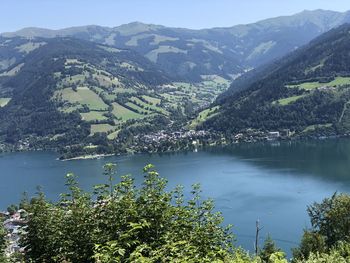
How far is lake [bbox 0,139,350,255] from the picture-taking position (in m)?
81.8

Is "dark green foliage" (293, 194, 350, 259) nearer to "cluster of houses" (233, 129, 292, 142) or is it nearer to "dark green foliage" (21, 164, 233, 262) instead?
"dark green foliage" (21, 164, 233, 262)

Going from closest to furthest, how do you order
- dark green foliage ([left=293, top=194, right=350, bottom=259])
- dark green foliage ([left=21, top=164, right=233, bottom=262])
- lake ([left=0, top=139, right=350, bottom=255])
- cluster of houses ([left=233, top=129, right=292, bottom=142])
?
dark green foliage ([left=21, top=164, right=233, bottom=262]), dark green foliage ([left=293, top=194, right=350, bottom=259]), lake ([left=0, top=139, right=350, bottom=255]), cluster of houses ([left=233, top=129, right=292, bottom=142])

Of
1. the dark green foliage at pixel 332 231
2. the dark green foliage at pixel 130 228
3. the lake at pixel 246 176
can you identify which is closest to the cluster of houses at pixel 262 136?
the lake at pixel 246 176

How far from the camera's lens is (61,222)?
743 inches

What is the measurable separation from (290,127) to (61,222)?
583 feet

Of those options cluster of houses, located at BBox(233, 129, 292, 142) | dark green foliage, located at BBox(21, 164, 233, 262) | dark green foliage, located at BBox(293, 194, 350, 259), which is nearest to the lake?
cluster of houses, located at BBox(233, 129, 292, 142)

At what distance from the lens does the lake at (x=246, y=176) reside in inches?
3219

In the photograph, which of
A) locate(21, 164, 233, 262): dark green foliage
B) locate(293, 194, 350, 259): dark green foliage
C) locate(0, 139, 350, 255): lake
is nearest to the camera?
locate(21, 164, 233, 262): dark green foliage

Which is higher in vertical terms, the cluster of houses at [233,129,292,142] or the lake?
the cluster of houses at [233,129,292,142]

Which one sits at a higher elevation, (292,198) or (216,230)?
(216,230)

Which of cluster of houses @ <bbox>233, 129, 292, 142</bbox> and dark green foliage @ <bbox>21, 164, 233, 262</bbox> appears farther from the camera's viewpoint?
cluster of houses @ <bbox>233, 129, 292, 142</bbox>

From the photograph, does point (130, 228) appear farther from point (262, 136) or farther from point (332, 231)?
point (262, 136)

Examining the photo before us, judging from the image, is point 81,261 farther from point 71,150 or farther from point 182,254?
point 71,150

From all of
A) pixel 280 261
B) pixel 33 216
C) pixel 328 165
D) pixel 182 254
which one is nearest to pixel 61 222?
pixel 33 216
